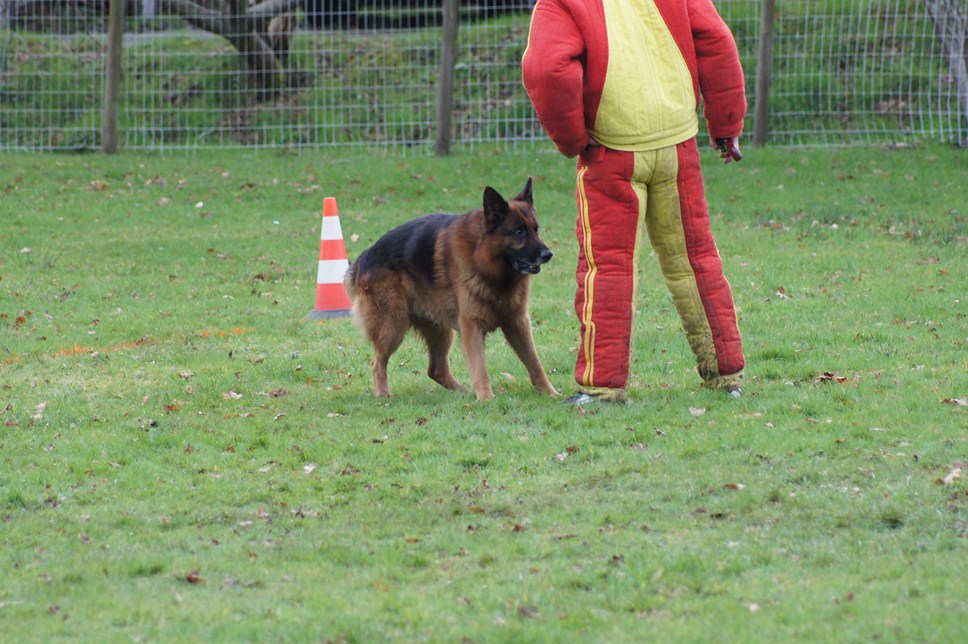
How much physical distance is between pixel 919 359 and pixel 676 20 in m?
2.67

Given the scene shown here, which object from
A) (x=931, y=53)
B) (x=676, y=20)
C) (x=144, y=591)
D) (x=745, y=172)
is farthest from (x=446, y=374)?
(x=931, y=53)

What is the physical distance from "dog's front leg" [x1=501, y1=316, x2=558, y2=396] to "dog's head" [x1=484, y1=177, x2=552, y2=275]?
43cm

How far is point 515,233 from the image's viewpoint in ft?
23.2

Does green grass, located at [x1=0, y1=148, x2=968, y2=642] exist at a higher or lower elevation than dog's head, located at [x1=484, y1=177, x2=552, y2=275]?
lower

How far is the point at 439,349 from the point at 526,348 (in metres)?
0.74

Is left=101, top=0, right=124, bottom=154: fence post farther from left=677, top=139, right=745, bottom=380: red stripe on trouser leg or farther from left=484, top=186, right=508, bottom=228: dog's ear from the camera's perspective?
left=677, top=139, right=745, bottom=380: red stripe on trouser leg

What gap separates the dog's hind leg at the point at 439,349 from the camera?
7.94 meters

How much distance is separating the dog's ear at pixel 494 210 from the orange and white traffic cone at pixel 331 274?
3.17 metres

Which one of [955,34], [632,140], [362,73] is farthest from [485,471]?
[362,73]

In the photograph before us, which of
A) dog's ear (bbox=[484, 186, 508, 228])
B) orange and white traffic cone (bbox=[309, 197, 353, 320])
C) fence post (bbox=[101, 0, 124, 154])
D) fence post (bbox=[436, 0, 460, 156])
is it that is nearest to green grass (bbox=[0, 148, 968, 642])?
orange and white traffic cone (bbox=[309, 197, 353, 320])

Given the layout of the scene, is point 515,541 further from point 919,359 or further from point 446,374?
point 919,359

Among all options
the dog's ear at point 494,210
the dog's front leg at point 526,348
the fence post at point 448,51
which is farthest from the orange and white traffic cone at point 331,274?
the fence post at point 448,51

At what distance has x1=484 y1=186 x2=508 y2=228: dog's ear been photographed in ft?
23.2

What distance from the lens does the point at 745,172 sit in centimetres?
1520
